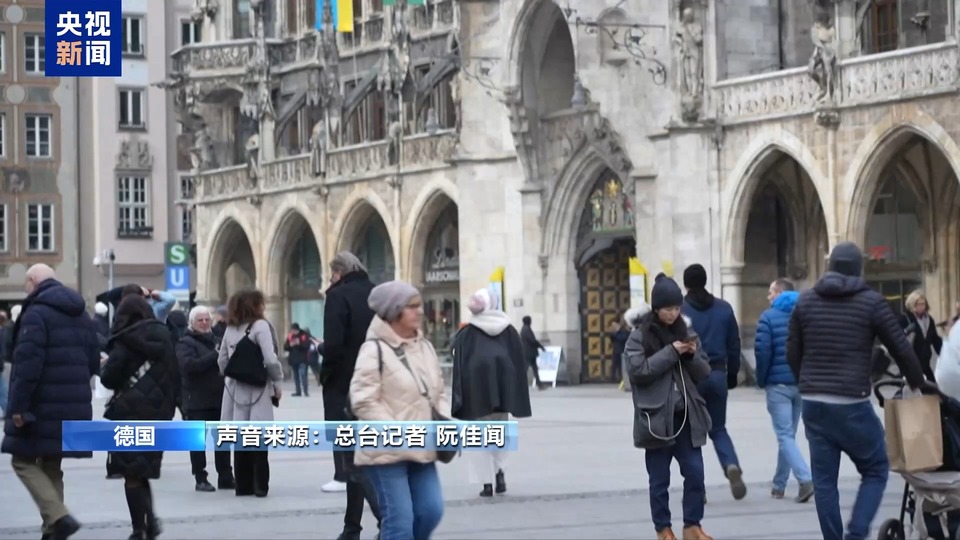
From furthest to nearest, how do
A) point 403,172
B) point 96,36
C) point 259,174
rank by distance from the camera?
1. point 259,174
2. point 403,172
3. point 96,36

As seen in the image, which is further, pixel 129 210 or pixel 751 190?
pixel 129 210

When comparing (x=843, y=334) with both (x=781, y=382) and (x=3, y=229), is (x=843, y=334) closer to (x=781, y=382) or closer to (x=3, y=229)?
(x=781, y=382)

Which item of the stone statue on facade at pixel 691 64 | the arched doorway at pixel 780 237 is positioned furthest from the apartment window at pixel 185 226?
the stone statue on facade at pixel 691 64

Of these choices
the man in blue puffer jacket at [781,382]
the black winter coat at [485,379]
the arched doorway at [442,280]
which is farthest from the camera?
the arched doorway at [442,280]

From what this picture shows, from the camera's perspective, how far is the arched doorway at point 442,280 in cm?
5428

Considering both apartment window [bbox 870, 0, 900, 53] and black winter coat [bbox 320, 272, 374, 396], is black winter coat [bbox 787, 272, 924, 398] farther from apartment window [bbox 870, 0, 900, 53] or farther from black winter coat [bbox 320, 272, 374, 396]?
apartment window [bbox 870, 0, 900, 53]

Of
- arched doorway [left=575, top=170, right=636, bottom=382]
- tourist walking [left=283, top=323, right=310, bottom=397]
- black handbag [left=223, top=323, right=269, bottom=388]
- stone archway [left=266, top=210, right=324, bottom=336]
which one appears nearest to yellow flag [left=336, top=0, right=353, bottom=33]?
arched doorway [left=575, top=170, right=636, bottom=382]

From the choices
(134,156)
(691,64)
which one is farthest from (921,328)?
(134,156)

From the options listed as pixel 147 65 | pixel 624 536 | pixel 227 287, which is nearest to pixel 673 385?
pixel 624 536

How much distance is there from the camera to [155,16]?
76812 millimetres

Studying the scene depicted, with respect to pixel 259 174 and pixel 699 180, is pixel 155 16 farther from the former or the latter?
pixel 699 180

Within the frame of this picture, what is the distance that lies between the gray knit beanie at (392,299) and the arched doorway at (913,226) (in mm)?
28338

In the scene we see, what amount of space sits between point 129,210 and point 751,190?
1536 inches

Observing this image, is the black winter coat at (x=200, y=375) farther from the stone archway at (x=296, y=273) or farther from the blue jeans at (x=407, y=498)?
the stone archway at (x=296, y=273)
